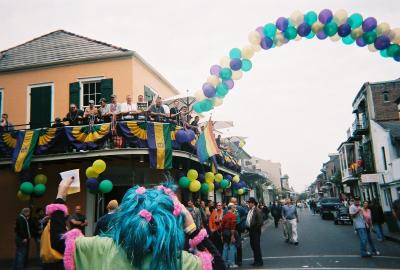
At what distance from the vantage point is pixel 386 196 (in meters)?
28.4

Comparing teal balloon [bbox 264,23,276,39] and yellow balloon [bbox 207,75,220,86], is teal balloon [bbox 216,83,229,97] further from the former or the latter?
teal balloon [bbox 264,23,276,39]

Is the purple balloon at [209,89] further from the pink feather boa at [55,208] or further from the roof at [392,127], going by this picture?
the roof at [392,127]

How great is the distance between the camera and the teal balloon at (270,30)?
10.6 m

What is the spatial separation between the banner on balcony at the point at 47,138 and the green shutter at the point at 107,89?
10.6 feet

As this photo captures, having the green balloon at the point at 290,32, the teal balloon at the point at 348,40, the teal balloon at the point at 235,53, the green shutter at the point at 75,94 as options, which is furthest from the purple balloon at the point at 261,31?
the green shutter at the point at 75,94

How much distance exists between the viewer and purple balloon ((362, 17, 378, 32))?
985cm

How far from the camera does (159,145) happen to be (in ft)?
Answer: 38.8

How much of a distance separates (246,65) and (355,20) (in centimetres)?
341

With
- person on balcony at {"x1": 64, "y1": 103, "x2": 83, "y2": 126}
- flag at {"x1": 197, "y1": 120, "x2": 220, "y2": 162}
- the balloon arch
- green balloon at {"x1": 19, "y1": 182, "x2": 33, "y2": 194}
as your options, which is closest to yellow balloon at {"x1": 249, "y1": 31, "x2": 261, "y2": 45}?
the balloon arch

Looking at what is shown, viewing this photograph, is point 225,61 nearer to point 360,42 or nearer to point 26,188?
point 360,42

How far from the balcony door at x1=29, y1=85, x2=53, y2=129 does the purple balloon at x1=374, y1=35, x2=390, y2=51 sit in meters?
12.8

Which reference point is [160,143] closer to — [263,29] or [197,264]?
[263,29]

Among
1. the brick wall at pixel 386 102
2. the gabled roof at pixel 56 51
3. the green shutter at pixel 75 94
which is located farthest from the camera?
the brick wall at pixel 386 102

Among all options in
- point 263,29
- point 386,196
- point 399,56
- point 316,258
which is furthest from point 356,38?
point 386,196
